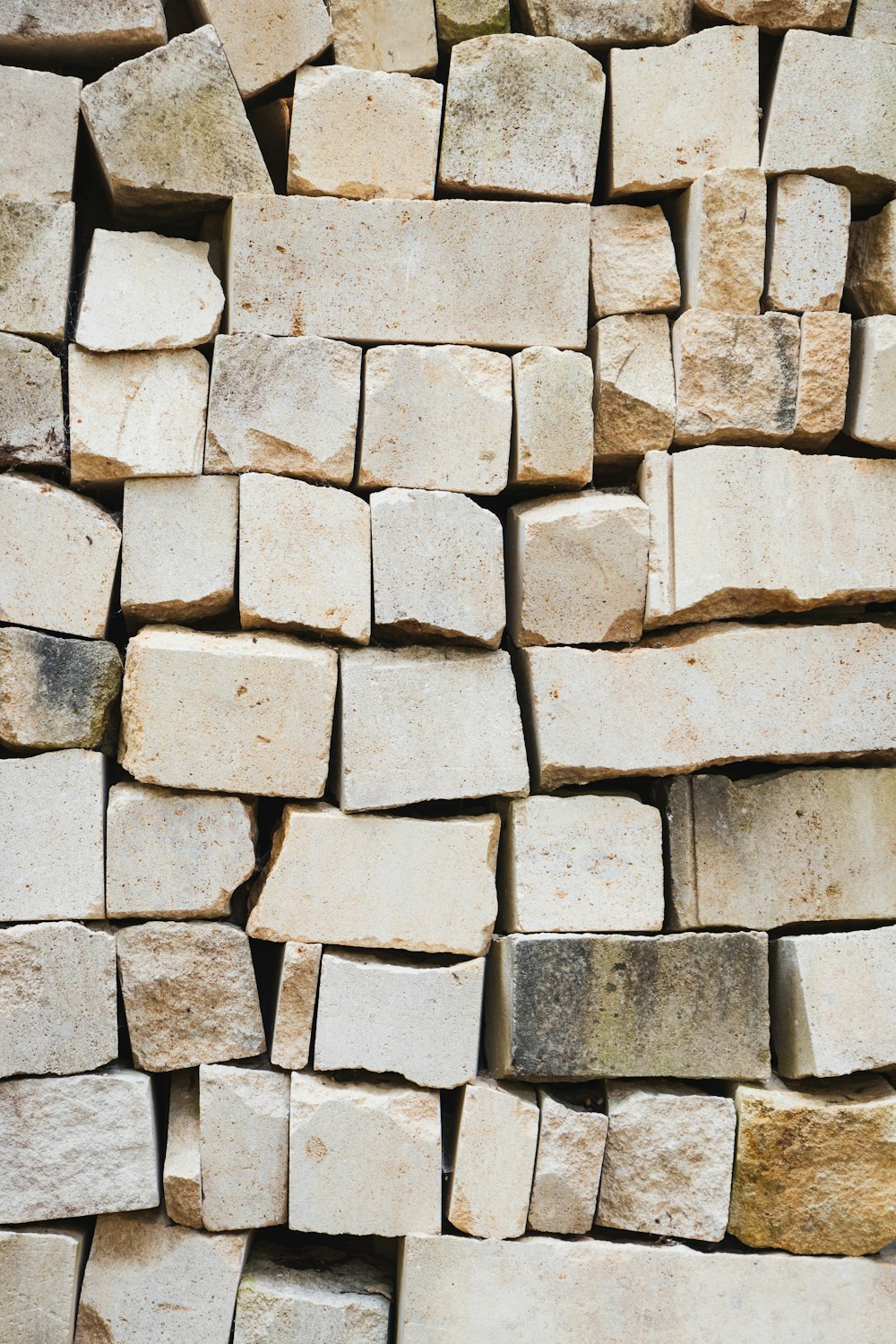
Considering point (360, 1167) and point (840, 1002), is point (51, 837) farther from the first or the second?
point (840, 1002)

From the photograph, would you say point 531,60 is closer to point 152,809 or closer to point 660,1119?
point 152,809

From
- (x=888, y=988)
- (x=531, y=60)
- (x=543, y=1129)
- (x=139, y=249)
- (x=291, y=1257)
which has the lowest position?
(x=291, y=1257)

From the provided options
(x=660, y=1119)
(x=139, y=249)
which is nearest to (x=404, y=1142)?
(x=660, y=1119)

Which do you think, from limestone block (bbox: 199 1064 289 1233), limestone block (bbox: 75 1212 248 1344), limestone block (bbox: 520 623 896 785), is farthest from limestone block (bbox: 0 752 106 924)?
limestone block (bbox: 520 623 896 785)

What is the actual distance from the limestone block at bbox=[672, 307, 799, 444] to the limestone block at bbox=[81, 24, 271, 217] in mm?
1304

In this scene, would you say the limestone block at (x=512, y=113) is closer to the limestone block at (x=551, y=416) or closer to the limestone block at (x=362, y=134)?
the limestone block at (x=362, y=134)

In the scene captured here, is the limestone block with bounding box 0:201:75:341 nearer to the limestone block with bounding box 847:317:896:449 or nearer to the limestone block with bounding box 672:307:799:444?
the limestone block with bounding box 672:307:799:444

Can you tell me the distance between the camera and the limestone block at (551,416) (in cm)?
309

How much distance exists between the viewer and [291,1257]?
Result: 10.4 ft

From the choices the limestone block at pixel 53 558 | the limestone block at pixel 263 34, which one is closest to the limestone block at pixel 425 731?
the limestone block at pixel 53 558

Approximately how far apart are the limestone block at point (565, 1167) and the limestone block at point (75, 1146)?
3.35ft

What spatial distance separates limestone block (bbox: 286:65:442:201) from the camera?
3.10 meters

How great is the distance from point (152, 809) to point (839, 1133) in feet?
6.63

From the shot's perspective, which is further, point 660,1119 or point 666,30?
point 666,30
